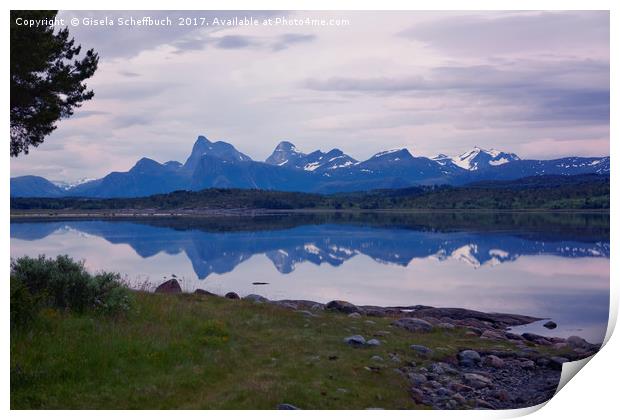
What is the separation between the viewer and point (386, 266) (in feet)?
122

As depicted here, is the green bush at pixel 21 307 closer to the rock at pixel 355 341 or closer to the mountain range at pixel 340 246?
the rock at pixel 355 341

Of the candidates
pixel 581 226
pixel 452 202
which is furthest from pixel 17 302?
pixel 452 202

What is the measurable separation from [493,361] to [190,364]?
6673 mm

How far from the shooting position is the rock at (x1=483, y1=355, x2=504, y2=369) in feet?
42.2

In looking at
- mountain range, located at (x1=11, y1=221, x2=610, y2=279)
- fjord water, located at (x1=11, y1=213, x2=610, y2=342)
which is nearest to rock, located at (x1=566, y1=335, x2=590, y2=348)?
fjord water, located at (x1=11, y1=213, x2=610, y2=342)

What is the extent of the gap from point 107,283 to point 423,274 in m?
23.5

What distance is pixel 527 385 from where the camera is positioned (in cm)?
1181

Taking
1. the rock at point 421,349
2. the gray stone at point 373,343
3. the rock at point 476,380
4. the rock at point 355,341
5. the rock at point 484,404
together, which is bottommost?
the rock at point 484,404

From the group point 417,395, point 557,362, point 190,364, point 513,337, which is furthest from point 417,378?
point 513,337

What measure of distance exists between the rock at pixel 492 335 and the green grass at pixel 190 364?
198 cm

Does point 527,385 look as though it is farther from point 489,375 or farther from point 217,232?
point 217,232

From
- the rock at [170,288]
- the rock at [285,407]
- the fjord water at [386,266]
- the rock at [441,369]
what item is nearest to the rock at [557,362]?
the fjord water at [386,266]

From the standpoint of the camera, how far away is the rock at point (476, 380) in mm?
11465
